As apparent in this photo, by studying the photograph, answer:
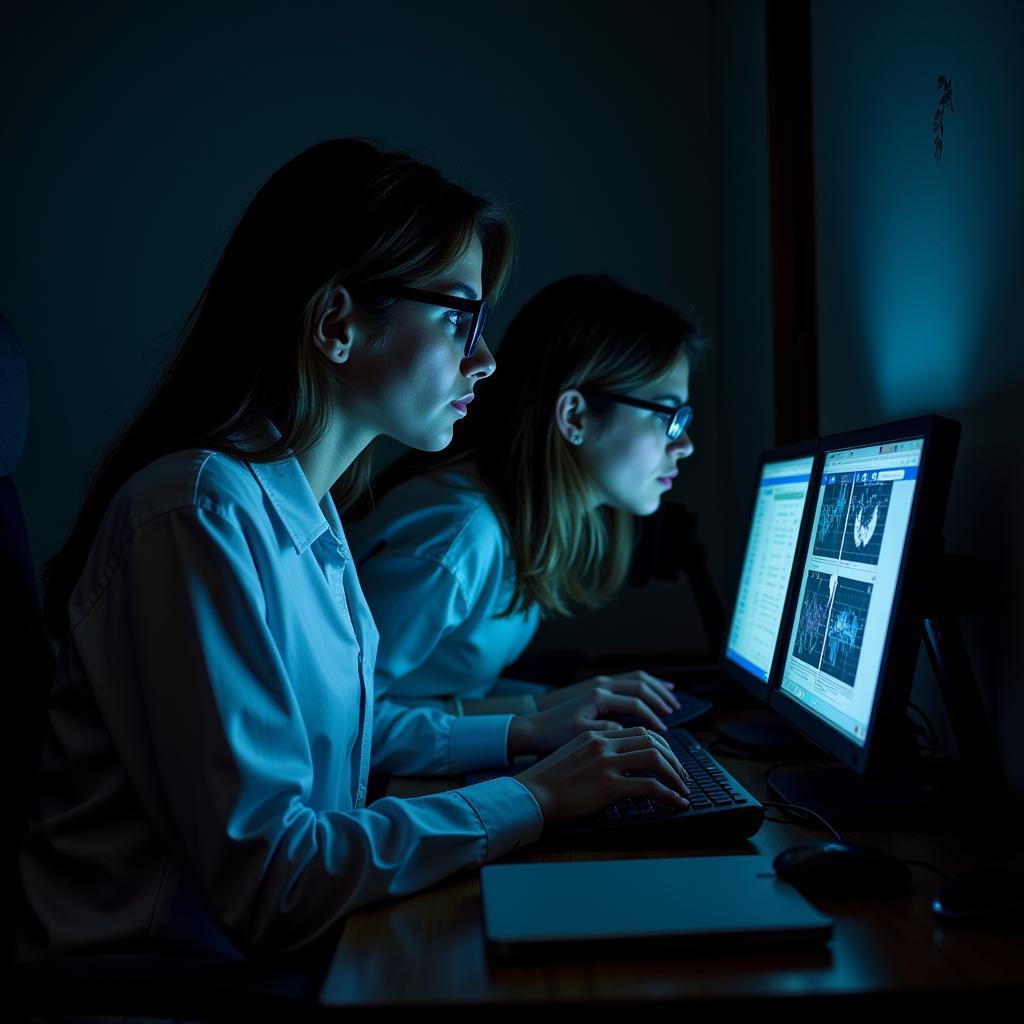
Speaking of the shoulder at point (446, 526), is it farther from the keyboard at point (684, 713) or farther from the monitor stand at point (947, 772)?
the monitor stand at point (947, 772)

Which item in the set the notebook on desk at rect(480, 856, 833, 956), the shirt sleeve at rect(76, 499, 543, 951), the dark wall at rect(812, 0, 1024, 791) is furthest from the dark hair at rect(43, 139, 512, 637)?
the dark wall at rect(812, 0, 1024, 791)

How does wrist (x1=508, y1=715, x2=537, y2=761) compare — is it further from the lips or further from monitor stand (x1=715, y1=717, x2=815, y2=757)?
the lips

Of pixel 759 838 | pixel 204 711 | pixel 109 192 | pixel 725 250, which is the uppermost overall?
pixel 109 192

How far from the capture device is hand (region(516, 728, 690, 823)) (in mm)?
942

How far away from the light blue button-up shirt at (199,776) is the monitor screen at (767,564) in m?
0.52

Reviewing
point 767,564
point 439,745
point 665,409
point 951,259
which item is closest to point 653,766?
point 439,745

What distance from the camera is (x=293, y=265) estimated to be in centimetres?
109

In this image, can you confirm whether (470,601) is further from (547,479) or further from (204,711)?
(204,711)

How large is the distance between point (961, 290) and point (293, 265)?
2.62ft

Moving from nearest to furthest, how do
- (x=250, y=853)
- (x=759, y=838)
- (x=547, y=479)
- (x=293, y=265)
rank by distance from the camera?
(x=250, y=853) < (x=759, y=838) < (x=293, y=265) < (x=547, y=479)

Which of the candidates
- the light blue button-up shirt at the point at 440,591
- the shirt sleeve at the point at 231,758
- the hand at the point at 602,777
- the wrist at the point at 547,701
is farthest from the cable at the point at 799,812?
the light blue button-up shirt at the point at 440,591

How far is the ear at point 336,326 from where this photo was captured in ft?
3.63

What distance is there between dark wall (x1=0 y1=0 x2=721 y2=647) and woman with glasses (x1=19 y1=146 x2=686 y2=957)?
1.24 m

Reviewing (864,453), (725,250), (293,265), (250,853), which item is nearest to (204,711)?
(250,853)
